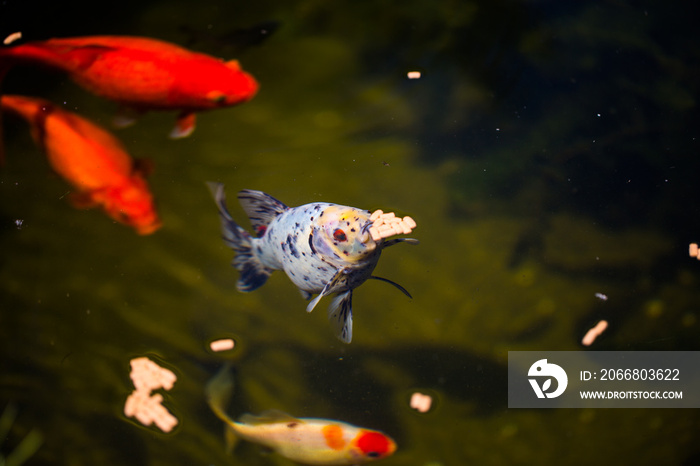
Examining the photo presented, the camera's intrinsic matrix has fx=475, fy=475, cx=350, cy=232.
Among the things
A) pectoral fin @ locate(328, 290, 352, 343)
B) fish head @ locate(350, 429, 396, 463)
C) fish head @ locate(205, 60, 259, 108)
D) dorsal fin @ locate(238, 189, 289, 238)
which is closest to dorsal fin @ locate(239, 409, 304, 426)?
fish head @ locate(350, 429, 396, 463)

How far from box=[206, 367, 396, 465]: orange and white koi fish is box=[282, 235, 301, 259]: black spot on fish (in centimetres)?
79

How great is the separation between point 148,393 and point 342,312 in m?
1.12

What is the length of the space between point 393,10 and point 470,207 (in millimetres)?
1107

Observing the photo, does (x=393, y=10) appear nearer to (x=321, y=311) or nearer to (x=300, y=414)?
(x=321, y=311)

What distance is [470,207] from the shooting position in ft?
8.11

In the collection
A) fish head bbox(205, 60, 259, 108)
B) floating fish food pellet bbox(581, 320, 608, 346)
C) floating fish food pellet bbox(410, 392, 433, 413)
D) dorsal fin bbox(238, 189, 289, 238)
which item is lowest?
floating fish food pellet bbox(410, 392, 433, 413)

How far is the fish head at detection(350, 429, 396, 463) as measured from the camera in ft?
6.63

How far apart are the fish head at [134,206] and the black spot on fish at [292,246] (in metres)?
0.87

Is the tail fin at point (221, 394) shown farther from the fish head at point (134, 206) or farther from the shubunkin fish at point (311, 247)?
the fish head at point (134, 206)

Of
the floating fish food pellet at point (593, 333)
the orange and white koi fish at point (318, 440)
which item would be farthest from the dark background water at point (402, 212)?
the orange and white koi fish at point (318, 440)

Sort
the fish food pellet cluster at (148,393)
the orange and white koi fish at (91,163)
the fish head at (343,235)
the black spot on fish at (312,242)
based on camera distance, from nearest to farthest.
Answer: the fish head at (343,235)
the black spot on fish at (312,242)
the orange and white koi fish at (91,163)
the fish food pellet cluster at (148,393)

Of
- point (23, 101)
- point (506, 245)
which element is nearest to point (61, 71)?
point (23, 101)

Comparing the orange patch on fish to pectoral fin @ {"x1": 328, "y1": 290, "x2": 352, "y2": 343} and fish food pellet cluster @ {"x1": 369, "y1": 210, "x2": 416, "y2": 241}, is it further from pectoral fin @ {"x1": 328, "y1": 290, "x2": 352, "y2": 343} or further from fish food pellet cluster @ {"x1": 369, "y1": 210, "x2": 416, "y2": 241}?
fish food pellet cluster @ {"x1": 369, "y1": 210, "x2": 416, "y2": 241}

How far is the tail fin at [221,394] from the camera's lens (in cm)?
223
